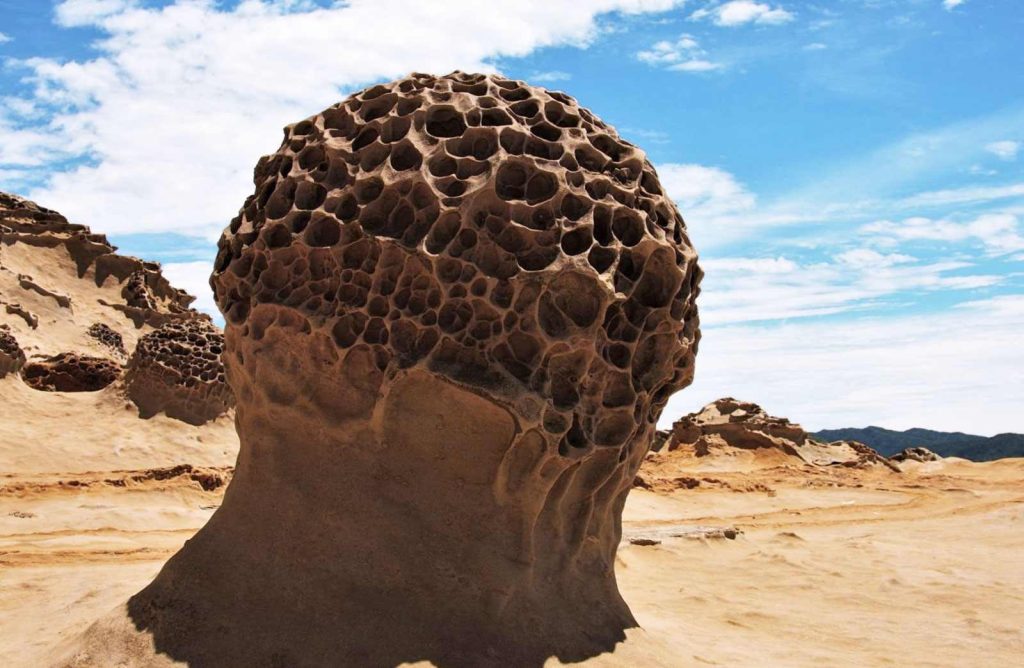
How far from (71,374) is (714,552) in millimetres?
12393

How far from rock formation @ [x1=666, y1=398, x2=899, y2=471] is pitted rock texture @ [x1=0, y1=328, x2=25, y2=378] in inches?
496

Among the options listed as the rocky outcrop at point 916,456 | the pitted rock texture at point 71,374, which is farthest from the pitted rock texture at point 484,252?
the rocky outcrop at point 916,456

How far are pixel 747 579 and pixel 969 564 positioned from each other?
2.44m

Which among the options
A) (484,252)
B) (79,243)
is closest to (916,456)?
(484,252)

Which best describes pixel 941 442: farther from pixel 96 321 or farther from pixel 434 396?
pixel 434 396

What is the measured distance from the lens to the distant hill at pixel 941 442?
37.4 metres

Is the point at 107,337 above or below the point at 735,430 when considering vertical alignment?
above

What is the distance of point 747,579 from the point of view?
7.23m

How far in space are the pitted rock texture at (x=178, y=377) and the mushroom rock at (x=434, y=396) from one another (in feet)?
28.5

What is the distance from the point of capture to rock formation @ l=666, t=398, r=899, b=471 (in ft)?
57.8

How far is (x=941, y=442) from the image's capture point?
44.0 meters

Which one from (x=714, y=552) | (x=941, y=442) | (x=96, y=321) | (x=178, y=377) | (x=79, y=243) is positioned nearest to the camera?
(x=714, y=552)

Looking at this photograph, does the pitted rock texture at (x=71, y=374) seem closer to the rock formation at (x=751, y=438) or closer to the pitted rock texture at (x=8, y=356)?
the pitted rock texture at (x=8, y=356)

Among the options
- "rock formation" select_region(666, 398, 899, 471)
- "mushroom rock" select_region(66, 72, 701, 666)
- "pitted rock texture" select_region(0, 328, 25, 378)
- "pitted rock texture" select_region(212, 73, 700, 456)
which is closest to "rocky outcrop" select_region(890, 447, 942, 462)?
"rock formation" select_region(666, 398, 899, 471)
